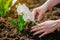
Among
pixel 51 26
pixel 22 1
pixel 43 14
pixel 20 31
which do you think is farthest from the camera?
pixel 22 1

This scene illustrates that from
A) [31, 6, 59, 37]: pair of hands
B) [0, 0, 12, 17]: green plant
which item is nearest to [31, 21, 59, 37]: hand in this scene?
[31, 6, 59, 37]: pair of hands

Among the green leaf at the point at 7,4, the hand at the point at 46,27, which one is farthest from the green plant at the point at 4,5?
the hand at the point at 46,27

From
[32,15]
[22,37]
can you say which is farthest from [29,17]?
[22,37]

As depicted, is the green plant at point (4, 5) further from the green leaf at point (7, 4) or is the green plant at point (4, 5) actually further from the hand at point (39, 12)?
the hand at point (39, 12)

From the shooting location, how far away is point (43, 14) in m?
1.66

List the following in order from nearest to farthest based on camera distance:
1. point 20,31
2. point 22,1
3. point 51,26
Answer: point 51,26 < point 20,31 < point 22,1

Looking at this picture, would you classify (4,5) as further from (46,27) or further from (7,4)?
(46,27)

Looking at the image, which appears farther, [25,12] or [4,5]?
[4,5]

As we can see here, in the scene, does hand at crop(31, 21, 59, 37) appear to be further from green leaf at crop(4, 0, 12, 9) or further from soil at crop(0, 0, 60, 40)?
green leaf at crop(4, 0, 12, 9)

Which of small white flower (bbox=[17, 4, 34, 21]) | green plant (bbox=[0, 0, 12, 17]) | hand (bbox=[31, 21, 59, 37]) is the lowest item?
hand (bbox=[31, 21, 59, 37])

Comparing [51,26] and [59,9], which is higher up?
[59,9]

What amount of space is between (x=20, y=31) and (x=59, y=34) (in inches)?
10.0

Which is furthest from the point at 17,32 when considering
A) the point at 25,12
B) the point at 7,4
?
the point at 7,4

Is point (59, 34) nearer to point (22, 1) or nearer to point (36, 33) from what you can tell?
point (36, 33)
